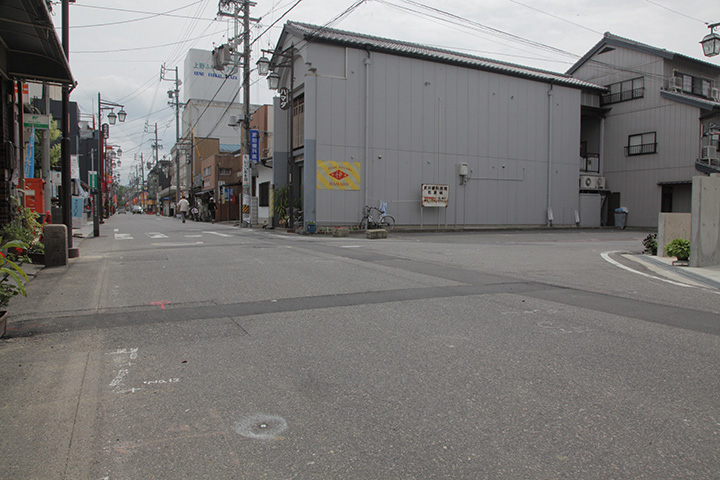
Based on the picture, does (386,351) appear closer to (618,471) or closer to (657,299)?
(618,471)

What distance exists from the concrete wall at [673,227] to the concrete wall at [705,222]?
154 centimetres

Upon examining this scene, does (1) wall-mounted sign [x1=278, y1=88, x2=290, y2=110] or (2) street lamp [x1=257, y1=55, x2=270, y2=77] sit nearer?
(2) street lamp [x1=257, y1=55, x2=270, y2=77]

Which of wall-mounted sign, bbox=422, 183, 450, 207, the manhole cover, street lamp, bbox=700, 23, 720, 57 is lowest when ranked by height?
the manhole cover

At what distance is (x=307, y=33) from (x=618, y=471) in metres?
21.0

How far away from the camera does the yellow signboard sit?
2091 cm

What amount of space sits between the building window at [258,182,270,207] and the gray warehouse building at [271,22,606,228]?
13.7ft

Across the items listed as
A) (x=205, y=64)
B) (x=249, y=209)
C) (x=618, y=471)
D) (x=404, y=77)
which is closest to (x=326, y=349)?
(x=618, y=471)

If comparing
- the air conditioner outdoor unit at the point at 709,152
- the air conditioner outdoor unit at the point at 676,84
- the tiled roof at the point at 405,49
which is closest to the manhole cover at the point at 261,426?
the tiled roof at the point at 405,49

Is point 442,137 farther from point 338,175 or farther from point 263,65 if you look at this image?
point 263,65

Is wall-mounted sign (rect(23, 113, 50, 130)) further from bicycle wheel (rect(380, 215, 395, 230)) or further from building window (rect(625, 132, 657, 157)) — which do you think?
building window (rect(625, 132, 657, 157))

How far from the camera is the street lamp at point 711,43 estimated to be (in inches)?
638

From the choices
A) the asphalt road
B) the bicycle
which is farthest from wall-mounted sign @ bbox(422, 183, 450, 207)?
the asphalt road

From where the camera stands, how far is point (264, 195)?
30.0m

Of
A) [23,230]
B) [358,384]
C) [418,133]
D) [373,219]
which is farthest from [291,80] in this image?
[358,384]
